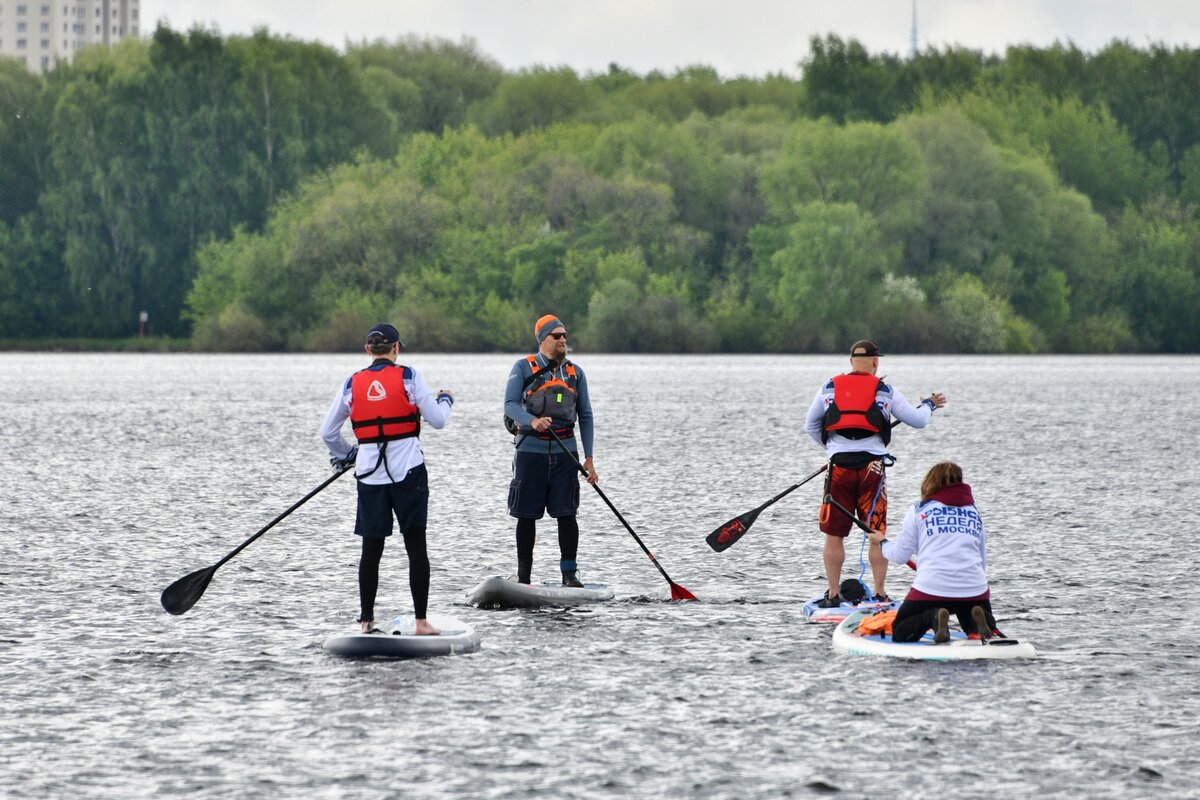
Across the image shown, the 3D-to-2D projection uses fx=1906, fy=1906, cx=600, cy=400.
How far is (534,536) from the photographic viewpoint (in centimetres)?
1468

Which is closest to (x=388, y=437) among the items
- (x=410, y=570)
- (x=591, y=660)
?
(x=410, y=570)

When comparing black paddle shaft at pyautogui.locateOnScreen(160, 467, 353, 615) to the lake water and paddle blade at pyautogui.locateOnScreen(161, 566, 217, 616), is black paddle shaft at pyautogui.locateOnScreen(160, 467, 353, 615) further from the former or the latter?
the lake water

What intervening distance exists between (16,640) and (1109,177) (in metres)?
106

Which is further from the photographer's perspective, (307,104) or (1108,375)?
(307,104)

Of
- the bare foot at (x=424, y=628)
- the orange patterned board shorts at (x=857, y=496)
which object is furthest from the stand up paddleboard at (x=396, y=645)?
the orange patterned board shorts at (x=857, y=496)

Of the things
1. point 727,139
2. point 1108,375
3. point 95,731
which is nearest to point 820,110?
point 727,139

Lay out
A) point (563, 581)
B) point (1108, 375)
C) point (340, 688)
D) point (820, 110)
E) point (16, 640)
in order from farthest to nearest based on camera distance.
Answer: point (820, 110)
point (1108, 375)
point (563, 581)
point (16, 640)
point (340, 688)

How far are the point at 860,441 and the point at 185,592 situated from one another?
16.2ft

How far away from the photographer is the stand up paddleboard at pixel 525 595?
1462 centimetres

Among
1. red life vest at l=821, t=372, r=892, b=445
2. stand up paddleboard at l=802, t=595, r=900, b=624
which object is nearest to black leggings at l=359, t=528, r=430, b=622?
stand up paddleboard at l=802, t=595, r=900, b=624

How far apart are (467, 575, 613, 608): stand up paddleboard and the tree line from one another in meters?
82.8

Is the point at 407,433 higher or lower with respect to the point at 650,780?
higher

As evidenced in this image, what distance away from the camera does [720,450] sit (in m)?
34.8

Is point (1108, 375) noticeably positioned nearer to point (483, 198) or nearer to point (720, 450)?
point (483, 198)
